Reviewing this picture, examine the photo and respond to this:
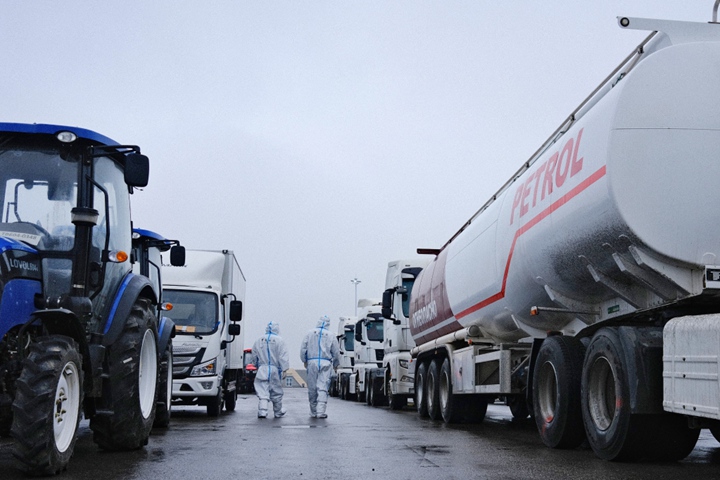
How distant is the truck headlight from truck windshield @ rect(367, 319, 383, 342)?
11514 mm

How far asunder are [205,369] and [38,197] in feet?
31.6

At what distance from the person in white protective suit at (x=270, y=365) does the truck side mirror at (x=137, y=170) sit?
28.6 ft

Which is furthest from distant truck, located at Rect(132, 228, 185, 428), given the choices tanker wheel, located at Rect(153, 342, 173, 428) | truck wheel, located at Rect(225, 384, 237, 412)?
truck wheel, located at Rect(225, 384, 237, 412)

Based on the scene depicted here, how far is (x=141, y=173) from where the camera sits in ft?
27.2

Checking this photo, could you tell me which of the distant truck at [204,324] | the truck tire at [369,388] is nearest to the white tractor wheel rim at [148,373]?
the distant truck at [204,324]

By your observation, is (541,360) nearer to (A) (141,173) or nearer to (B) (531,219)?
(B) (531,219)

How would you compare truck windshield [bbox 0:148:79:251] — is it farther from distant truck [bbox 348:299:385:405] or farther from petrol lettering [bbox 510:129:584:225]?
distant truck [bbox 348:299:385:405]

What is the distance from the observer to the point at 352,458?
8930 millimetres

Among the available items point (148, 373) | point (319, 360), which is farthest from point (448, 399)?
point (148, 373)

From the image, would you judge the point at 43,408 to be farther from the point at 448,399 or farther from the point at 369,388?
the point at 369,388

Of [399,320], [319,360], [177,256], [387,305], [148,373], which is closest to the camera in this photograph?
[148,373]

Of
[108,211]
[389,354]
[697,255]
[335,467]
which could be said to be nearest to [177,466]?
[335,467]

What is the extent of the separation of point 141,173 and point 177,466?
2680 millimetres

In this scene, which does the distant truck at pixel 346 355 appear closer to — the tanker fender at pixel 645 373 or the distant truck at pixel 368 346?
the distant truck at pixel 368 346
